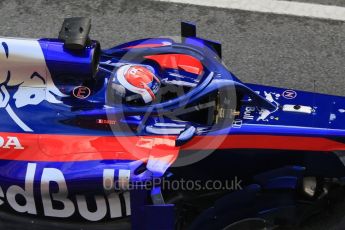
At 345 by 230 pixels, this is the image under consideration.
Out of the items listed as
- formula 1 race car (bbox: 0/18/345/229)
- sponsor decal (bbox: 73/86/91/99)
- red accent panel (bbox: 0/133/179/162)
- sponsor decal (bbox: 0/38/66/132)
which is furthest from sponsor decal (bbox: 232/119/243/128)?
sponsor decal (bbox: 0/38/66/132)

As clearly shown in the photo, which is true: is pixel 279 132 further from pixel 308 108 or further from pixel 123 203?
pixel 123 203

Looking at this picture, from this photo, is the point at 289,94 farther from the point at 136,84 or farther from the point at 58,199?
the point at 58,199

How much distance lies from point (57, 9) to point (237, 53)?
1.76m

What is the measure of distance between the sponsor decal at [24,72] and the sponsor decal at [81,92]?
10 cm

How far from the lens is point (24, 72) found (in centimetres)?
364

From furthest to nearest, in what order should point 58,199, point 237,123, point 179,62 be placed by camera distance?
point 179,62
point 237,123
point 58,199

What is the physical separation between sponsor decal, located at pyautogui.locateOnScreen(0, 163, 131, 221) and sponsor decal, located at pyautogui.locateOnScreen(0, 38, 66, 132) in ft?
1.69

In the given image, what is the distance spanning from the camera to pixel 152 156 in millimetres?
3309

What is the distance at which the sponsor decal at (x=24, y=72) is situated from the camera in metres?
3.60

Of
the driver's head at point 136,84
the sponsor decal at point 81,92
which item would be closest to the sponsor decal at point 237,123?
the driver's head at point 136,84

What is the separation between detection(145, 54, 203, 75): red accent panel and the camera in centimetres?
376

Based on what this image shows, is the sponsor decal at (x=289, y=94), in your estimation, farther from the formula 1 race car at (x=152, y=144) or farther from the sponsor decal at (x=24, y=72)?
the sponsor decal at (x=24, y=72)

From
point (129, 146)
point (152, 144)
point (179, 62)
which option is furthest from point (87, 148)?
point (179, 62)

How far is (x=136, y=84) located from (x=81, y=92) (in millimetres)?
364
